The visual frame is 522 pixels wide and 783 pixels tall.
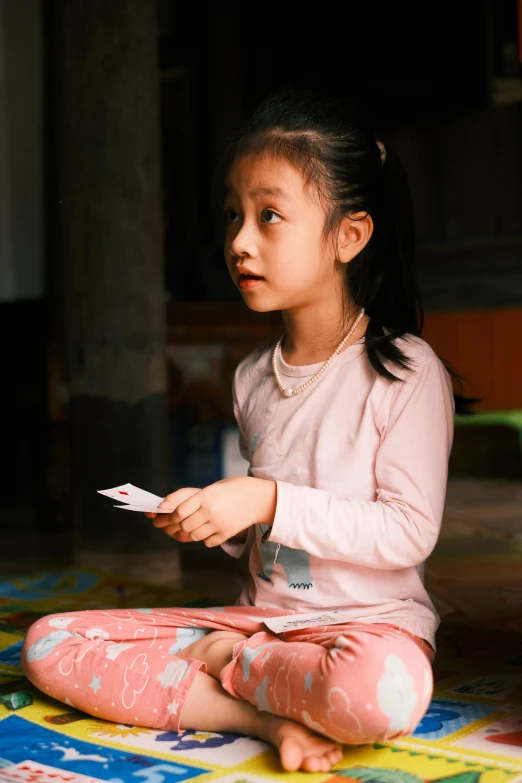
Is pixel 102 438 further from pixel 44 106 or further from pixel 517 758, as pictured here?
pixel 44 106

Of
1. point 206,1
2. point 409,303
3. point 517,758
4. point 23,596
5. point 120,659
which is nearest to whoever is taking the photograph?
point 517,758

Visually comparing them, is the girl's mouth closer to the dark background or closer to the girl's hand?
the girl's hand

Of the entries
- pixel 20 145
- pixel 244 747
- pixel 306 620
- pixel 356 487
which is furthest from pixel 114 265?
pixel 20 145

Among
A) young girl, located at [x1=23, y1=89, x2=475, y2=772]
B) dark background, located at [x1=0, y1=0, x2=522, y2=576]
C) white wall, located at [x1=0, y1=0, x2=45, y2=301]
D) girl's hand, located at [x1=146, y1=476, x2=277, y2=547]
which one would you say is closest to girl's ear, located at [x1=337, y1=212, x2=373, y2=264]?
young girl, located at [x1=23, y1=89, x2=475, y2=772]

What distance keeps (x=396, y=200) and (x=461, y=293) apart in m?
3.69

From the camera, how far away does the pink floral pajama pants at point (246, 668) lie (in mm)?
1179

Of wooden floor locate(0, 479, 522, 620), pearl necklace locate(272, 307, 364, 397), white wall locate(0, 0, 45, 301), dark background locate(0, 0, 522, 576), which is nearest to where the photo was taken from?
pearl necklace locate(272, 307, 364, 397)

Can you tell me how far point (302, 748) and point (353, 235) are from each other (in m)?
0.77

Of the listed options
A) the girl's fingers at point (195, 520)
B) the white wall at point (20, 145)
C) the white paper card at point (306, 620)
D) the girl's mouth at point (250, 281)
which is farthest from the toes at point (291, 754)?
the white wall at point (20, 145)

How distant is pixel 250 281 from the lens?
4.86 feet

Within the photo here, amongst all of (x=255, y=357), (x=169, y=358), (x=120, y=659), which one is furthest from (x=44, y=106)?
(x=120, y=659)

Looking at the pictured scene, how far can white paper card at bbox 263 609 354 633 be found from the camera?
136 cm

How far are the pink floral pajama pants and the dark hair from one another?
419 mm

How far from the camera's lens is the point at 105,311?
2.63 meters
